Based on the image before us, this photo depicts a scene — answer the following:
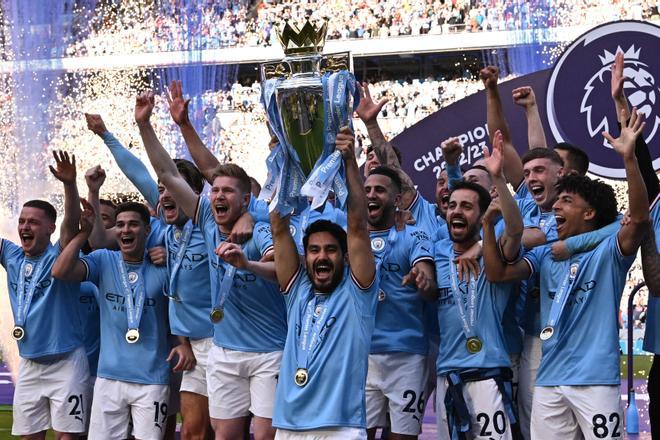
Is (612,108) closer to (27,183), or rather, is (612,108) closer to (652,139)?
(652,139)

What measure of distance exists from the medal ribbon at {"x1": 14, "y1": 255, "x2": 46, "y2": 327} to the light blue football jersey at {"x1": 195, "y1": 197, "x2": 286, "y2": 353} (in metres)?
1.29

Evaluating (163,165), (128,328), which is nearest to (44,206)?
(128,328)

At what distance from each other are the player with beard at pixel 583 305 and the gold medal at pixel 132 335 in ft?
7.03

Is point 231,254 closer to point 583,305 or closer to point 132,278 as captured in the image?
point 132,278

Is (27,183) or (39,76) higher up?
(39,76)

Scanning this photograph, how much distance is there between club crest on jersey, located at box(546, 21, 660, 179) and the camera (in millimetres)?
7289

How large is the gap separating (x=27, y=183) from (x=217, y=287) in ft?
61.7

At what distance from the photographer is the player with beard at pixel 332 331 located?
4879 mm

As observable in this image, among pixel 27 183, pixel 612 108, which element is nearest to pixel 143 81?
pixel 27 183

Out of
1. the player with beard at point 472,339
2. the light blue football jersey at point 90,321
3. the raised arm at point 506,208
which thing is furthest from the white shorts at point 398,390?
the light blue football jersey at point 90,321

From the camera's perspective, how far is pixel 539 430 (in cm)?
530

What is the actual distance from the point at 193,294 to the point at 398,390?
49.2 inches

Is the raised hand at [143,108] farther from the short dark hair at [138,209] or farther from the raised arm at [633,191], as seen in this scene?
the raised arm at [633,191]

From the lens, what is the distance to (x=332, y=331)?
16.3ft
